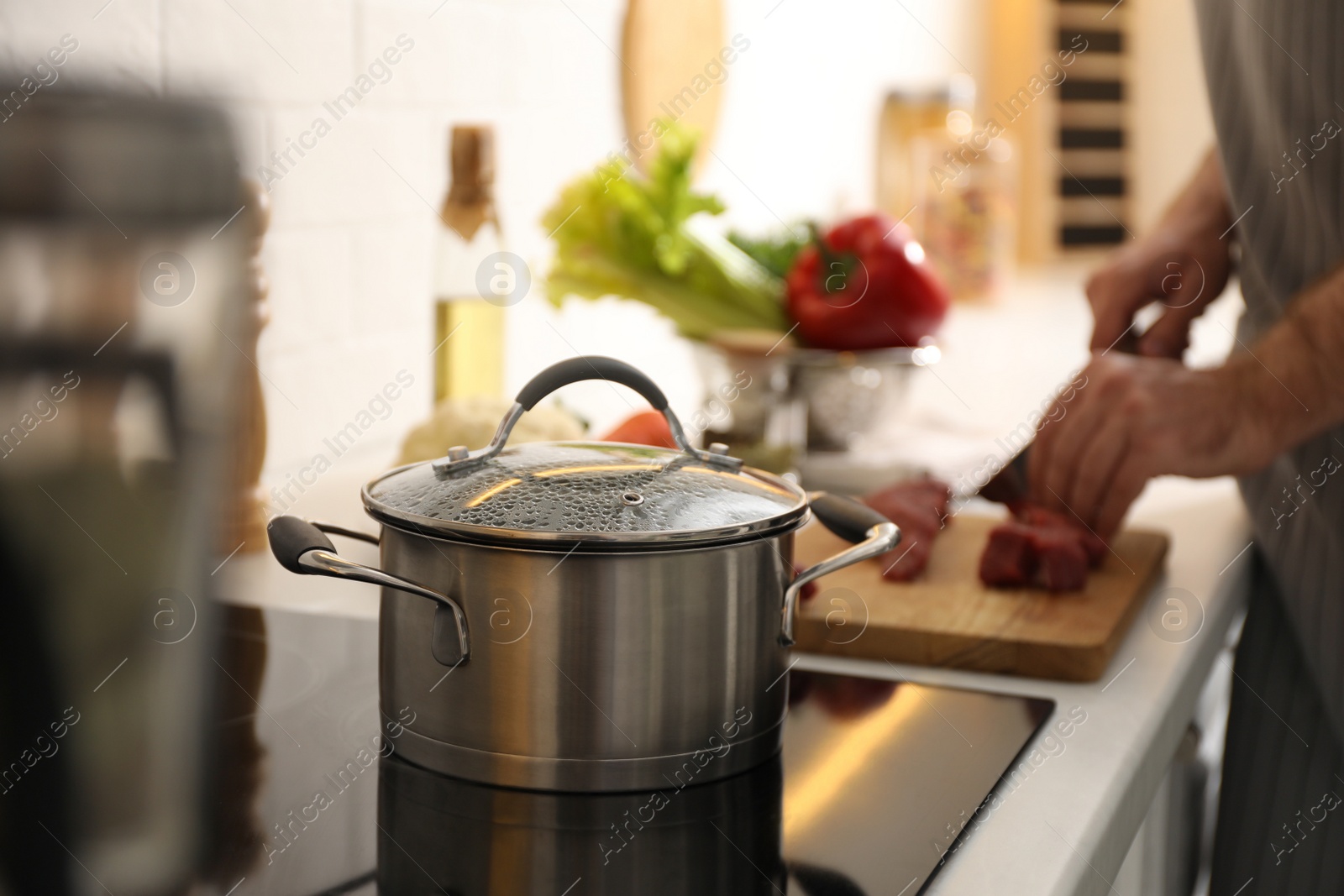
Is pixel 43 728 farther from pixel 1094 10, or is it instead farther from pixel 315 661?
pixel 1094 10

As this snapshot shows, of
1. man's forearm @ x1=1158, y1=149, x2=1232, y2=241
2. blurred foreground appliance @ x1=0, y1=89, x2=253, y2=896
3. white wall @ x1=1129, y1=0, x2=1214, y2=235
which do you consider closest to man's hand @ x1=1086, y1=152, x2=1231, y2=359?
man's forearm @ x1=1158, y1=149, x2=1232, y2=241

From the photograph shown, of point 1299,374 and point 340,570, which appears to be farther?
point 1299,374

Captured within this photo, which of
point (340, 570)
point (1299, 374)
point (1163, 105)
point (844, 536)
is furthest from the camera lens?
point (1163, 105)

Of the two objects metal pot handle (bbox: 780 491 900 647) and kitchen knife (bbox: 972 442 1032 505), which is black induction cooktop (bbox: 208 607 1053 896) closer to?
metal pot handle (bbox: 780 491 900 647)

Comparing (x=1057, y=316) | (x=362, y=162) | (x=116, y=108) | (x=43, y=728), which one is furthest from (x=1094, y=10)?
(x=43, y=728)

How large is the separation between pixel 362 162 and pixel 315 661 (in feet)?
1.75

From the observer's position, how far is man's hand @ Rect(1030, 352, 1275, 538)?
Answer: 36.7 inches

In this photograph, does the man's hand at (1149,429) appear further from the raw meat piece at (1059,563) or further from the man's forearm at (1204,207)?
the man's forearm at (1204,207)

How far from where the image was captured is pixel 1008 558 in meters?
0.92

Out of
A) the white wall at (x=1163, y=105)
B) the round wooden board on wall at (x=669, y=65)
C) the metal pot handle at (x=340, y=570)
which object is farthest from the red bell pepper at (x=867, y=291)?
the white wall at (x=1163, y=105)

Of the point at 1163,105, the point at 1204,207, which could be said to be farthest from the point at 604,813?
the point at 1163,105

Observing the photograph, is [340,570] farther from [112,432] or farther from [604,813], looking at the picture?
[112,432]

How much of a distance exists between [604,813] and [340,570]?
0.52ft

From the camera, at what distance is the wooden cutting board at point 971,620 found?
2.64ft
